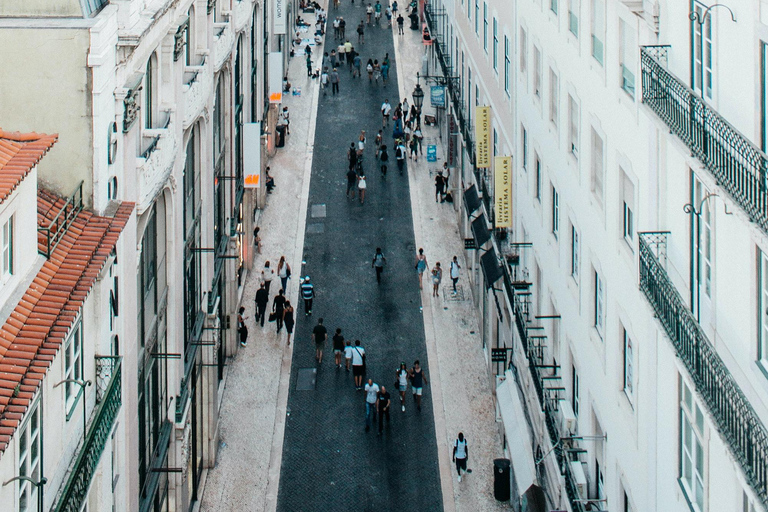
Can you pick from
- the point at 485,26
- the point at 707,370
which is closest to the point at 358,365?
the point at 485,26

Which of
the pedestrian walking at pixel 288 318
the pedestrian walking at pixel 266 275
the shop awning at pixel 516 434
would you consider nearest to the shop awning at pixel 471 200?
the pedestrian walking at pixel 288 318

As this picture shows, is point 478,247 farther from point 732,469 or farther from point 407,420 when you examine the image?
point 732,469

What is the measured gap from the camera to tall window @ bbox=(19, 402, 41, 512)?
19.6m

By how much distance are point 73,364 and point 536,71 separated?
63.4ft

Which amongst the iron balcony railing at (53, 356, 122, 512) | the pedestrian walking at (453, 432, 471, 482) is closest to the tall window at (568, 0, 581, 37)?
the pedestrian walking at (453, 432, 471, 482)

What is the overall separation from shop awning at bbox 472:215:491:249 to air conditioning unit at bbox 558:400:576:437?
14.3 meters

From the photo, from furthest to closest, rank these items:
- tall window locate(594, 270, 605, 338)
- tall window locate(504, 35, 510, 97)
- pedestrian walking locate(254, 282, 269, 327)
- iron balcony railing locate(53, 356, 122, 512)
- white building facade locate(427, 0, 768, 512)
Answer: pedestrian walking locate(254, 282, 269, 327), tall window locate(504, 35, 510, 97), tall window locate(594, 270, 605, 338), iron balcony railing locate(53, 356, 122, 512), white building facade locate(427, 0, 768, 512)

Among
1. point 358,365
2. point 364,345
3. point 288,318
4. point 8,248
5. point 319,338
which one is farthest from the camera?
point 364,345

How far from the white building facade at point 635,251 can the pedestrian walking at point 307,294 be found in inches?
343

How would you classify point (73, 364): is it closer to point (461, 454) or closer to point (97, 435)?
point (97, 435)

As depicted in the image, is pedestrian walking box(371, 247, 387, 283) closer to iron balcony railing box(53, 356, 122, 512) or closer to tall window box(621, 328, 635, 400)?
tall window box(621, 328, 635, 400)

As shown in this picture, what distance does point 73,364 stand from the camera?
23.0 meters

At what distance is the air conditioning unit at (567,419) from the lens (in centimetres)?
3173

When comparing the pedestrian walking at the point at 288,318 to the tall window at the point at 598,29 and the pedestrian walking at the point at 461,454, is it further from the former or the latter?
the tall window at the point at 598,29
